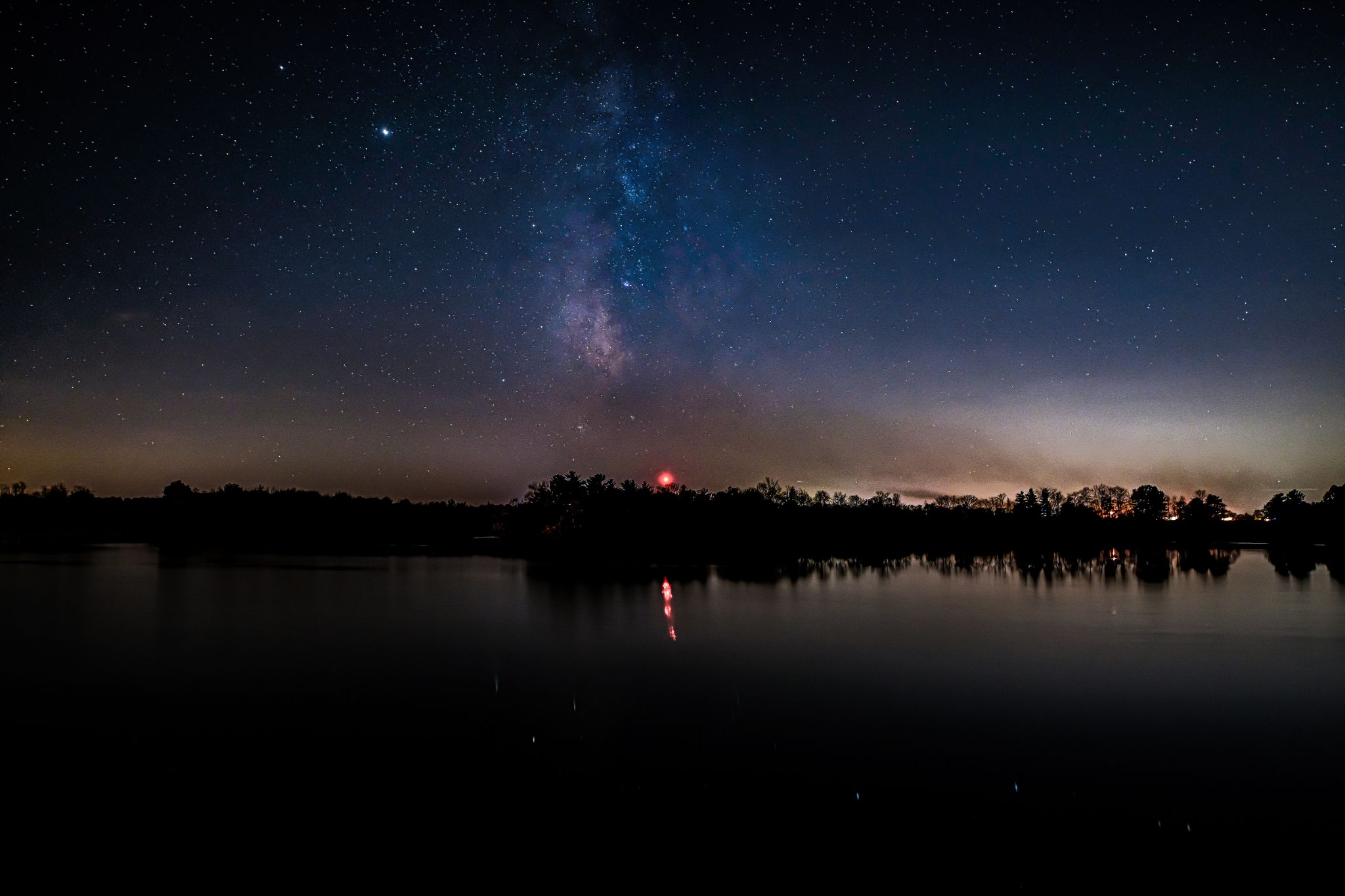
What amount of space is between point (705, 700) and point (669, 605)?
52.5 ft

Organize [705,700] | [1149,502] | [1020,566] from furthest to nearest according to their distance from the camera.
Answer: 1. [1149,502]
2. [1020,566]
3. [705,700]

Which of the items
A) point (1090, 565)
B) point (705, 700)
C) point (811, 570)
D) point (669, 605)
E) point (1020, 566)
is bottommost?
point (1090, 565)

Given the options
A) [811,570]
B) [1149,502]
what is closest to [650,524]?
[811,570]

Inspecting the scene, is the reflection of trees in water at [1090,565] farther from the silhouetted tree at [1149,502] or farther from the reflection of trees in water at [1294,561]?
the silhouetted tree at [1149,502]

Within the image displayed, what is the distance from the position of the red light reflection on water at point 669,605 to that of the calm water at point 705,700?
160 millimetres

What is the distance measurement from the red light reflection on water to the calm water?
0.53ft

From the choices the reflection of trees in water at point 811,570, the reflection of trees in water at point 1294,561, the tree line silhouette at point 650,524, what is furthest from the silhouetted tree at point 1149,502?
the reflection of trees in water at point 811,570

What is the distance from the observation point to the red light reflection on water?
23.8 m

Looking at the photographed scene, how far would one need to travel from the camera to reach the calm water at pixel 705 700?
10.3 meters

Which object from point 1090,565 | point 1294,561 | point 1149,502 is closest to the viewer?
point 1090,565

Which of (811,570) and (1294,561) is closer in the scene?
(811,570)

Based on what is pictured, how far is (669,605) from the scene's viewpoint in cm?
3102

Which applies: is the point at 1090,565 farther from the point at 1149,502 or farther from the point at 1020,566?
the point at 1149,502

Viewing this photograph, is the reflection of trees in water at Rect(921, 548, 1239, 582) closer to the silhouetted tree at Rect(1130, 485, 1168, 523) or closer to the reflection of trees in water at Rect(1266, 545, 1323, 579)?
the reflection of trees in water at Rect(1266, 545, 1323, 579)
